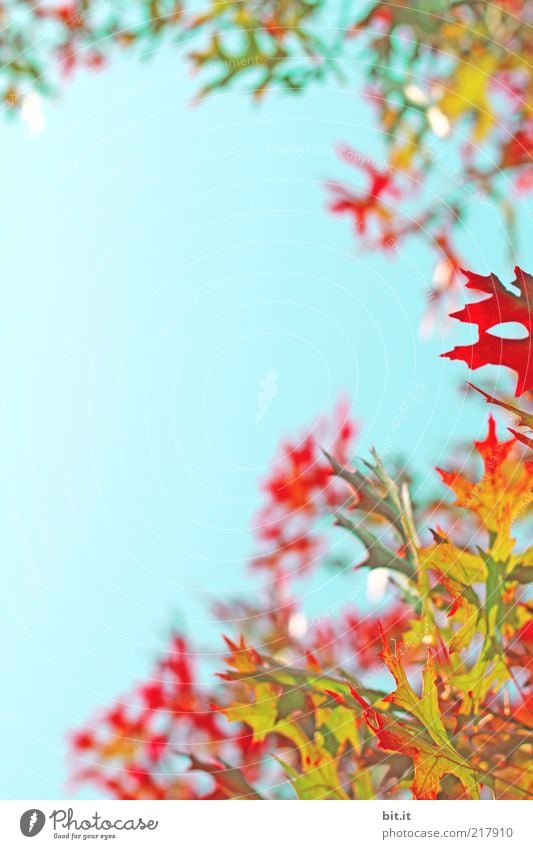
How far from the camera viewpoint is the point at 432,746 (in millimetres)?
714

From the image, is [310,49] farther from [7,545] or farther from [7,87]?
[7,545]

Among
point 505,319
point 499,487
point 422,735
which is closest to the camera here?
point 505,319

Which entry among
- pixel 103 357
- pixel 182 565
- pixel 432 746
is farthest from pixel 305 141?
pixel 432 746

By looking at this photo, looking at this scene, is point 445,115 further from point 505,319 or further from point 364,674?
point 364,674

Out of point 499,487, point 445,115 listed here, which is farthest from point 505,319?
point 445,115

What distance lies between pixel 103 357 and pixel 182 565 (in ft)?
Answer: 0.74

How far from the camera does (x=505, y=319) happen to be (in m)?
0.61

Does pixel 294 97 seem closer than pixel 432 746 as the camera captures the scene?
No
